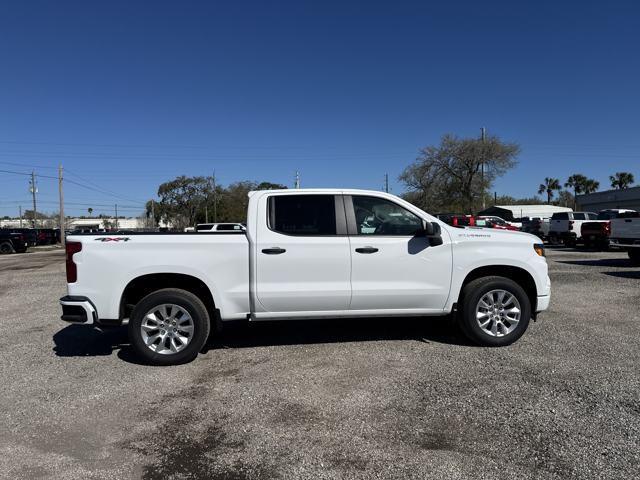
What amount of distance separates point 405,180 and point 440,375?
183 ft

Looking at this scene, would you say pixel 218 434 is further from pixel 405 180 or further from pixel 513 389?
pixel 405 180

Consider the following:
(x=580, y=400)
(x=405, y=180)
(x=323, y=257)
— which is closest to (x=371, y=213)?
(x=323, y=257)

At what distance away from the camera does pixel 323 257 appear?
5434 millimetres

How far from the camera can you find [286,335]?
21.5 ft

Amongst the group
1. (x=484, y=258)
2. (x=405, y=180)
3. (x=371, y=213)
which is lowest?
(x=484, y=258)

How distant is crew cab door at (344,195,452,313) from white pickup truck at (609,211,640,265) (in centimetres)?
1145

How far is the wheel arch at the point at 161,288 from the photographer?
537cm

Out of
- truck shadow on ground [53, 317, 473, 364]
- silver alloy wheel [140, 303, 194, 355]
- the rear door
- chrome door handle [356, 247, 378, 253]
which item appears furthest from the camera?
the rear door

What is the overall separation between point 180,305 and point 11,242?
3119 cm

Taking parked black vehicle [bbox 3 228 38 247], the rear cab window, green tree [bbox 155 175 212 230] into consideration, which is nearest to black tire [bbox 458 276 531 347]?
the rear cab window

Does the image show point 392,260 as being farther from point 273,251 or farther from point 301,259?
point 273,251

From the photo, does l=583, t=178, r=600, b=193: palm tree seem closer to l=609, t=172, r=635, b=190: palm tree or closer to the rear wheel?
l=609, t=172, r=635, b=190: palm tree

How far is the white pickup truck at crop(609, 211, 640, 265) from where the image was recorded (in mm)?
14078

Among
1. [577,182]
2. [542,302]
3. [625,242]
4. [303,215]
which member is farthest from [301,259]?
[577,182]
